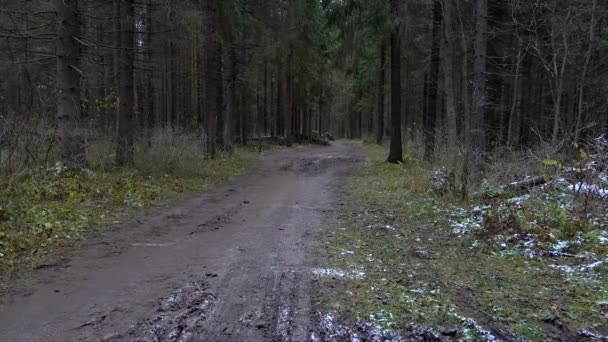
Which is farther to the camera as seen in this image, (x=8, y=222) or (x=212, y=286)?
(x=8, y=222)

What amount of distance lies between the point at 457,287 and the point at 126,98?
35.7 ft

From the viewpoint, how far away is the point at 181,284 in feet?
16.0

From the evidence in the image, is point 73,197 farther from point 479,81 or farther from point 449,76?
point 449,76

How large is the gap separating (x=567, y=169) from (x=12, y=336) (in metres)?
9.14

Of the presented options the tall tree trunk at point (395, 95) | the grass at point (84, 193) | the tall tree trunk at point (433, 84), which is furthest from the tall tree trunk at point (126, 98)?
the tall tree trunk at point (433, 84)

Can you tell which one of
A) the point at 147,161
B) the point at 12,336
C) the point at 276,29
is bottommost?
the point at 12,336

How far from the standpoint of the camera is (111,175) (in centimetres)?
1098

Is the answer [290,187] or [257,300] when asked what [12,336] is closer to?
[257,300]

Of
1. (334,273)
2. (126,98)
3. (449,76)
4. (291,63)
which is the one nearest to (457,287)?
(334,273)

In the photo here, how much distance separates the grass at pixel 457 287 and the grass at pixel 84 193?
163 inches

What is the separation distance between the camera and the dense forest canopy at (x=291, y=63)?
10.8 m

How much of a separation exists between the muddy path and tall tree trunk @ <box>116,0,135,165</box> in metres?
4.30

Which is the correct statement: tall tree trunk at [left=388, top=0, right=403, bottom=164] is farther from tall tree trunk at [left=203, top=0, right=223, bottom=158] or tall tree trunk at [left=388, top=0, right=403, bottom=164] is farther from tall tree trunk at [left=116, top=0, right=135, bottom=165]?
tall tree trunk at [left=116, top=0, right=135, bottom=165]

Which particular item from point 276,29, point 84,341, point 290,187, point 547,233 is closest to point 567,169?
point 547,233
